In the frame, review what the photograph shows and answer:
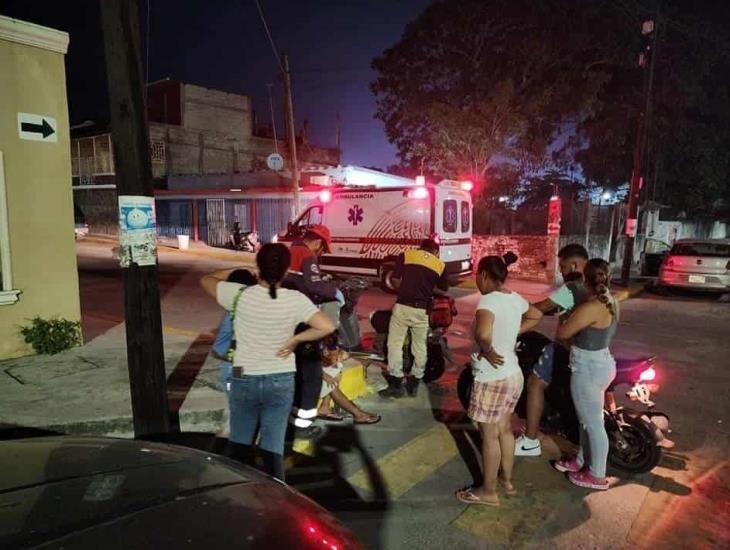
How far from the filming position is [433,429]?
4.97 m

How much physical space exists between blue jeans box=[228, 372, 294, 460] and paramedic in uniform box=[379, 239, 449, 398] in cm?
245

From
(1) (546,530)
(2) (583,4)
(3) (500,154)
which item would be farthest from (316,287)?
(2) (583,4)

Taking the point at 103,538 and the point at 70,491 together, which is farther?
the point at 70,491

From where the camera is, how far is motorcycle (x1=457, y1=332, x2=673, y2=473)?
4043mm

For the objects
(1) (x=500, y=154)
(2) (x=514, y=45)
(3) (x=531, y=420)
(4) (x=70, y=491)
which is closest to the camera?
(4) (x=70, y=491)

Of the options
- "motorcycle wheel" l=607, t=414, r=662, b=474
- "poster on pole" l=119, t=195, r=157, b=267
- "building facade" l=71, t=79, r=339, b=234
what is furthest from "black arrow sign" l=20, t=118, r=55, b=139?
"building facade" l=71, t=79, r=339, b=234

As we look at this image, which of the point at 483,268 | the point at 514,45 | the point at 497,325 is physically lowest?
the point at 497,325

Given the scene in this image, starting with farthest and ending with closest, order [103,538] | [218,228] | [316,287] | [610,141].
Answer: [218,228] < [610,141] < [316,287] < [103,538]

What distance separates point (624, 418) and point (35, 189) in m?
6.47

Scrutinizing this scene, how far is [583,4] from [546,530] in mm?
18120

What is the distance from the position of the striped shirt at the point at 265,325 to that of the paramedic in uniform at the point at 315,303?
1.83 ft

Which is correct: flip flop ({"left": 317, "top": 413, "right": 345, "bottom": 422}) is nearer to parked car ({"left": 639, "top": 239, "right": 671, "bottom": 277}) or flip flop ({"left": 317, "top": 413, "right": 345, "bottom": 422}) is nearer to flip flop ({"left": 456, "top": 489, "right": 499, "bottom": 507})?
flip flop ({"left": 456, "top": 489, "right": 499, "bottom": 507})

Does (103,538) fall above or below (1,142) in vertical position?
below

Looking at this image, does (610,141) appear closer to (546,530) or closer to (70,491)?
(546,530)
